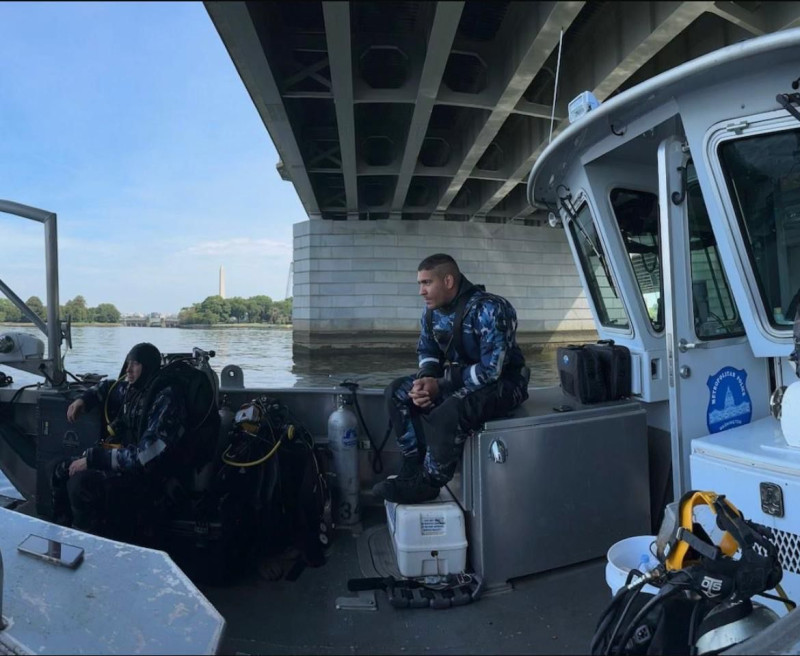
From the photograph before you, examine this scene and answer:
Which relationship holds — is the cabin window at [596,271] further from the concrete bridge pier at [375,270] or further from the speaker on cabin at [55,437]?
the concrete bridge pier at [375,270]

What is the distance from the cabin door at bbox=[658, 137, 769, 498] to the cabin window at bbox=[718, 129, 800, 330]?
0.77 feet

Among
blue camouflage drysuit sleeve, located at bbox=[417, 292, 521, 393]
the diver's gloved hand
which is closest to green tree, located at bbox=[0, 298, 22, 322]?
blue camouflage drysuit sleeve, located at bbox=[417, 292, 521, 393]

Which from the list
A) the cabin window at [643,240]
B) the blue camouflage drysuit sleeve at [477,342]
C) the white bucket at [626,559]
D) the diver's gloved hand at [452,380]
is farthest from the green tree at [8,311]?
the cabin window at [643,240]

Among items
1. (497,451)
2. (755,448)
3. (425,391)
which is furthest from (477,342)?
(755,448)

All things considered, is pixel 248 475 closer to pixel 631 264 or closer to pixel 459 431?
pixel 459 431

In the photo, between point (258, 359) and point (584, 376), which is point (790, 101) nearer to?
point (584, 376)

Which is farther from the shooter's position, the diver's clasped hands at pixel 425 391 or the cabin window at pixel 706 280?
the cabin window at pixel 706 280

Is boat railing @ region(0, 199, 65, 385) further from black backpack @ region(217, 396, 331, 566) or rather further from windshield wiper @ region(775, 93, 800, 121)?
windshield wiper @ region(775, 93, 800, 121)

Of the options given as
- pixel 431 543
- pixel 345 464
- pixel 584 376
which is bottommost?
pixel 431 543

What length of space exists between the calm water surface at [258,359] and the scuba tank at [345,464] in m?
0.65

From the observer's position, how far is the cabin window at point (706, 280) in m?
2.50

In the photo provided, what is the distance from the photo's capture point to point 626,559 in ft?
6.09

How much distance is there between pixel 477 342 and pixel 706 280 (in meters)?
1.20

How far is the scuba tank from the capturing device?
3025mm
